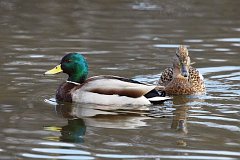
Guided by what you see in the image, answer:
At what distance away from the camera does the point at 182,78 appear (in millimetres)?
14359

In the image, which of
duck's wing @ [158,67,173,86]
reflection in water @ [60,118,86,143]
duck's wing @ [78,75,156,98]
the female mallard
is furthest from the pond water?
duck's wing @ [158,67,173,86]

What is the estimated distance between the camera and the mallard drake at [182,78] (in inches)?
556

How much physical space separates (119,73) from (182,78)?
4.04ft

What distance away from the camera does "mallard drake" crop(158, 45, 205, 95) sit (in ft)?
46.4

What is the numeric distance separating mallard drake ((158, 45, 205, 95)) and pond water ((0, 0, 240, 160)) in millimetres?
270

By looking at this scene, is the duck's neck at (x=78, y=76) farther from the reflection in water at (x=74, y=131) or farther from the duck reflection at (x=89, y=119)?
the reflection in water at (x=74, y=131)

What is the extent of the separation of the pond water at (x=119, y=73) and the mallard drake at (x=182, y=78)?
10.6 inches

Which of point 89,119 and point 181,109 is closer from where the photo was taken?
point 89,119

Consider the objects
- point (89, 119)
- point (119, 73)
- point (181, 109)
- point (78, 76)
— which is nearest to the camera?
point (89, 119)

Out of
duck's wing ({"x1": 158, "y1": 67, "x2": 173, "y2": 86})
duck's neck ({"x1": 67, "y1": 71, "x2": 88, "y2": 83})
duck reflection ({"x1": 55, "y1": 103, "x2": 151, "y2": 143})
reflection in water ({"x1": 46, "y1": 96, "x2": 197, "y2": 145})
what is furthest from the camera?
duck's wing ({"x1": 158, "y1": 67, "x2": 173, "y2": 86})

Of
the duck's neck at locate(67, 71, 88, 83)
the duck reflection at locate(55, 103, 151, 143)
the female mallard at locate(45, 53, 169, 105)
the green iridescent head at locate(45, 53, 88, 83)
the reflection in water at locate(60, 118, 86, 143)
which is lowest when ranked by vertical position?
the reflection in water at locate(60, 118, 86, 143)

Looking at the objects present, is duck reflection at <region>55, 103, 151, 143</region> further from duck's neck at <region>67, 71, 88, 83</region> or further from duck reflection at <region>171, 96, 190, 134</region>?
duck's neck at <region>67, 71, 88, 83</region>

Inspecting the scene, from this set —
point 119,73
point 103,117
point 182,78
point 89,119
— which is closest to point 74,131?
point 89,119

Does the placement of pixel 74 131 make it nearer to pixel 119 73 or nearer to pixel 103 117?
pixel 103 117
